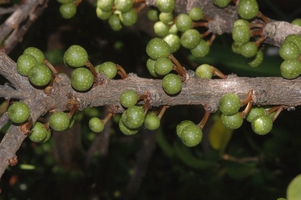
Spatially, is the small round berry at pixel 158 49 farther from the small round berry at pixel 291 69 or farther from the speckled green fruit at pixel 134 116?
the small round berry at pixel 291 69

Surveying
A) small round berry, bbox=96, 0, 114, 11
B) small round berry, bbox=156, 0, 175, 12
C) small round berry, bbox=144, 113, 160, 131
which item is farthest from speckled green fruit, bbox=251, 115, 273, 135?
small round berry, bbox=96, 0, 114, 11

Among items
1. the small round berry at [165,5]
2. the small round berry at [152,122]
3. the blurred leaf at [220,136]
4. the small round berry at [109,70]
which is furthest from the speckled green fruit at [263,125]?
the blurred leaf at [220,136]

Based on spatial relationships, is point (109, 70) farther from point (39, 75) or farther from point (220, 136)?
point (220, 136)

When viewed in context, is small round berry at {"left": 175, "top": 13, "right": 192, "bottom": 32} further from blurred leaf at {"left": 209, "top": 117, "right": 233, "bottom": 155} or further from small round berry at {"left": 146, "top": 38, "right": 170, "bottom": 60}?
blurred leaf at {"left": 209, "top": 117, "right": 233, "bottom": 155}

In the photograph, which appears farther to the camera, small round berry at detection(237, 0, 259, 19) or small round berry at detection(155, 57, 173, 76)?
small round berry at detection(237, 0, 259, 19)

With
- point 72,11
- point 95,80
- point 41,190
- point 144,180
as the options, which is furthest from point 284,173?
point 95,80

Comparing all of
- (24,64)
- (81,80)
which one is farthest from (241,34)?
(24,64)
